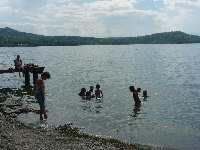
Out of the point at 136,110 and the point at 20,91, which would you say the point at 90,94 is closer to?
the point at 136,110

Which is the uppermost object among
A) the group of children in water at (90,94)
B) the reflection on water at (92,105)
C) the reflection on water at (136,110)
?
the group of children in water at (90,94)

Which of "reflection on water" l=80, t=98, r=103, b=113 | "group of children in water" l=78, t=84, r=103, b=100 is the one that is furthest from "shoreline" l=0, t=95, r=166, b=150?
"group of children in water" l=78, t=84, r=103, b=100

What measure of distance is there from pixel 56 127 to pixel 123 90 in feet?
51.6

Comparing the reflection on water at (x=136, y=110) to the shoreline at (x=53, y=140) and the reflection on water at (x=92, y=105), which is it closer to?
the reflection on water at (x=92, y=105)

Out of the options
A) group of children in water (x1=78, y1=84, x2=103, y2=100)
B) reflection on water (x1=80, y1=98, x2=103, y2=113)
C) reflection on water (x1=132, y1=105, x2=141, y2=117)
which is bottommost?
reflection on water (x1=132, y1=105, x2=141, y2=117)

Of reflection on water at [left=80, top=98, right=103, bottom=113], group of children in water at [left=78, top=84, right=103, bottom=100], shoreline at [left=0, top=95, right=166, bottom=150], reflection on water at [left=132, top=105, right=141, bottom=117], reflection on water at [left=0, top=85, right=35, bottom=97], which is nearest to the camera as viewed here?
shoreline at [left=0, top=95, right=166, bottom=150]

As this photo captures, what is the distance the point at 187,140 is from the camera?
1348 cm

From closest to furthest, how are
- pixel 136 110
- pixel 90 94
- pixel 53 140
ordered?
pixel 53 140
pixel 136 110
pixel 90 94

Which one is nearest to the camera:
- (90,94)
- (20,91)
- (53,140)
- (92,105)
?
(53,140)

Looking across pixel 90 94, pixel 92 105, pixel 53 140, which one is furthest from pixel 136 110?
pixel 53 140

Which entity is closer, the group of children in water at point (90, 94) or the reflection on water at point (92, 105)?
the reflection on water at point (92, 105)

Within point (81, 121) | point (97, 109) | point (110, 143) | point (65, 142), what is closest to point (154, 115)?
point (97, 109)

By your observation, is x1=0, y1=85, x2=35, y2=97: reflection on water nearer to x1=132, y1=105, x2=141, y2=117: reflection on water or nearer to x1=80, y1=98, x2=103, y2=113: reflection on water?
x1=80, y1=98, x2=103, y2=113: reflection on water

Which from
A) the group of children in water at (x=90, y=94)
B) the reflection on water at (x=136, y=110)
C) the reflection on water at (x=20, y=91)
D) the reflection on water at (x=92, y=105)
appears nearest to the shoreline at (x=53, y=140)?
the reflection on water at (x=92, y=105)
